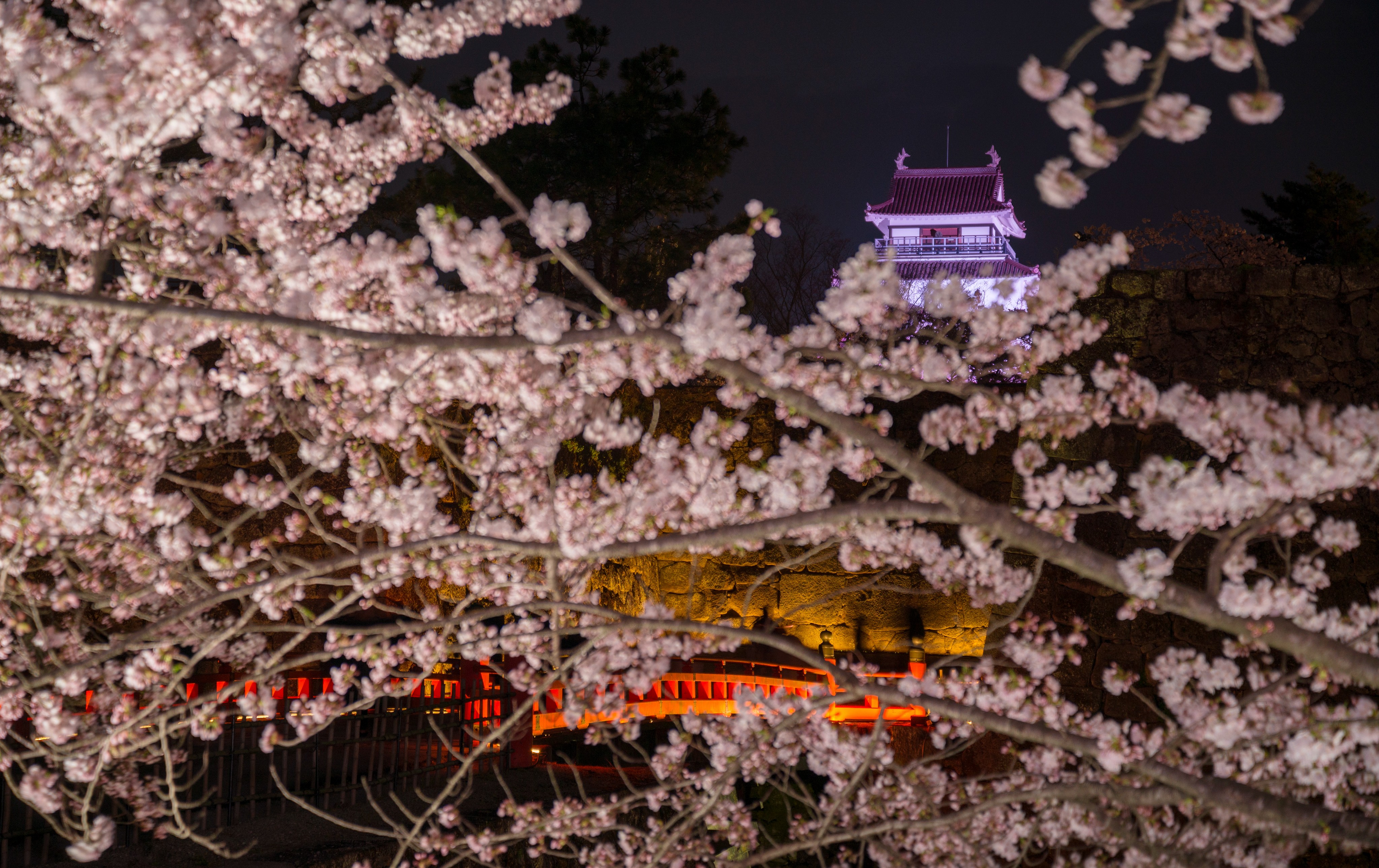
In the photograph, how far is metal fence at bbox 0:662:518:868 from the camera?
477cm

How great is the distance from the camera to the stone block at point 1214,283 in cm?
514

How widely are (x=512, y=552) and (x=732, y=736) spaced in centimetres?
246

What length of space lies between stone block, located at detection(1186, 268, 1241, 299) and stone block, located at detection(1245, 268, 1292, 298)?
0.17 ft

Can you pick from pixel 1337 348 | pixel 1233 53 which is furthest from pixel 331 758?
pixel 1337 348

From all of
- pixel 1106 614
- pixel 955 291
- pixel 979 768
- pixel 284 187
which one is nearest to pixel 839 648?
pixel 979 768

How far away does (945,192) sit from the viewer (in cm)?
2634

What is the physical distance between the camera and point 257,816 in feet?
17.6

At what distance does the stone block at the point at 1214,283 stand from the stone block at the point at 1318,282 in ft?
0.95

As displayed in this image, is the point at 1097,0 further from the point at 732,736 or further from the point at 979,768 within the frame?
the point at 979,768

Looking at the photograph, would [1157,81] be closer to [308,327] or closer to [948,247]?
[308,327]

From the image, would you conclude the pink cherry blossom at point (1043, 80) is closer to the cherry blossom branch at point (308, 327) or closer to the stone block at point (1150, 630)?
the cherry blossom branch at point (308, 327)

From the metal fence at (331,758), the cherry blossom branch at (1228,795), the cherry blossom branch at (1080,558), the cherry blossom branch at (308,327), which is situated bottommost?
the metal fence at (331,758)

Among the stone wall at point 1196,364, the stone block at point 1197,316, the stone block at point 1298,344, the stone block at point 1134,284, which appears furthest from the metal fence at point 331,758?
the stone block at point 1298,344

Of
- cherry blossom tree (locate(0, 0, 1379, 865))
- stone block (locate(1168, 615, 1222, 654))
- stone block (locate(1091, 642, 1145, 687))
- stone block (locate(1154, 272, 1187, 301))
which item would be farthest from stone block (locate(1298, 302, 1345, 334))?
stone block (locate(1091, 642, 1145, 687))
